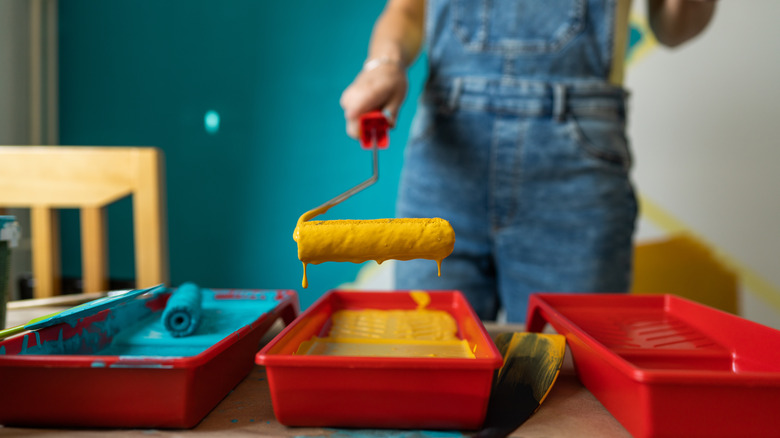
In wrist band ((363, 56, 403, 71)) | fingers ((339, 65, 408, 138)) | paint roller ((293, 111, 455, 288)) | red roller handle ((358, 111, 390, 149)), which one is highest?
wrist band ((363, 56, 403, 71))

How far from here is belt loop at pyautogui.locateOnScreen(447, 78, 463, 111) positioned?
88 centimetres

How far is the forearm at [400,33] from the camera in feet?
2.77

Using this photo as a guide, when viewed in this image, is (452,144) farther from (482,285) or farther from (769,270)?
(769,270)

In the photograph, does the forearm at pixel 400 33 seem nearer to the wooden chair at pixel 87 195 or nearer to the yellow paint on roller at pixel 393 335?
the yellow paint on roller at pixel 393 335

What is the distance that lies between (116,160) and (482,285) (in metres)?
0.84

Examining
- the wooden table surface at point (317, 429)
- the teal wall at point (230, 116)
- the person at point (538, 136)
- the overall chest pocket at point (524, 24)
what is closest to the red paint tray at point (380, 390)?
the wooden table surface at point (317, 429)

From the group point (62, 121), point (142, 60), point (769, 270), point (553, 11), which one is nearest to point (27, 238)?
point (62, 121)

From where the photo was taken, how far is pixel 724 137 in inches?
58.5

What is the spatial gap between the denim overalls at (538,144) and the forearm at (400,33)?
85 millimetres

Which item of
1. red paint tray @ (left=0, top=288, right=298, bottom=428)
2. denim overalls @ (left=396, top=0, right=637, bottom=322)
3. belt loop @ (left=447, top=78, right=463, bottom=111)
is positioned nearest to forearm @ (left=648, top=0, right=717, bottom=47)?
denim overalls @ (left=396, top=0, right=637, bottom=322)

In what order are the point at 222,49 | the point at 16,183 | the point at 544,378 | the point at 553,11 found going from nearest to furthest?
the point at 544,378, the point at 553,11, the point at 16,183, the point at 222,49

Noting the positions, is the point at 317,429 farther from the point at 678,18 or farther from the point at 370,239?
the point at 678,18

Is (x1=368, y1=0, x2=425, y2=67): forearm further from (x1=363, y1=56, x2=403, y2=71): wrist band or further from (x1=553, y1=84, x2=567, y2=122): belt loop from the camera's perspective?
(x1=553, y1=84, x2=567, y2=122): belt loop

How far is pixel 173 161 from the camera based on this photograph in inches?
75.9
